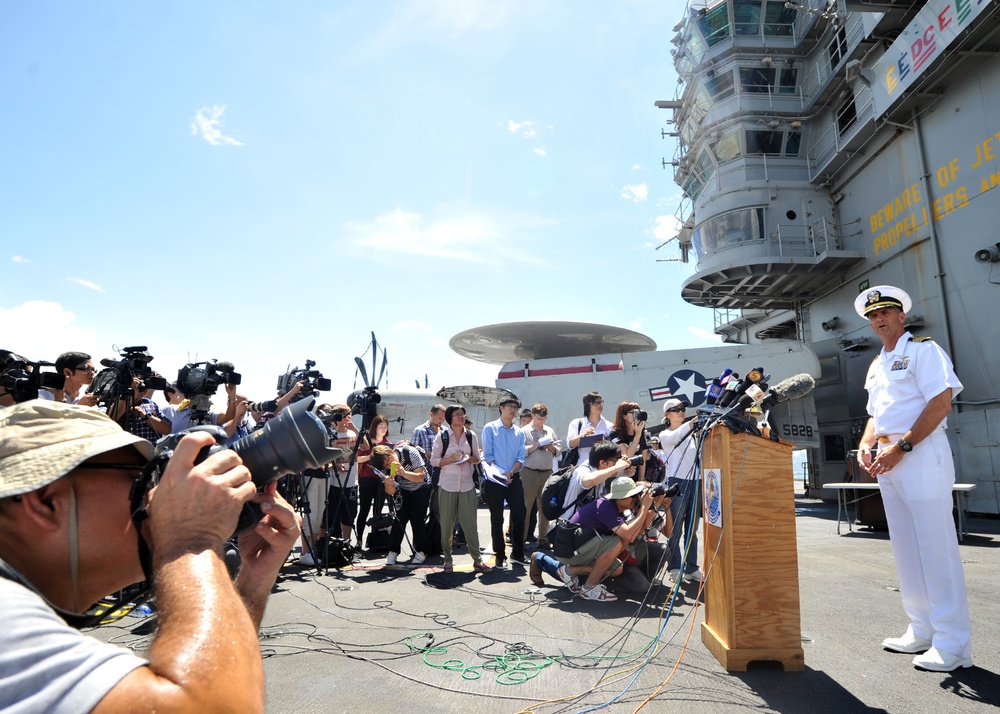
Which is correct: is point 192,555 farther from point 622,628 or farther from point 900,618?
point 900,618

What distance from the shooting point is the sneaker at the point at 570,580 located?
4.77m

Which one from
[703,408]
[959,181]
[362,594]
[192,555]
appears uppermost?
[959,181]

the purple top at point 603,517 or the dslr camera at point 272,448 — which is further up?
the dslr camera at point 272,448

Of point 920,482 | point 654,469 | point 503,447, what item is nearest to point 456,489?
point 503,447

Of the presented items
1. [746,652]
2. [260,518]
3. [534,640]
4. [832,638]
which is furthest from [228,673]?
[832,638]

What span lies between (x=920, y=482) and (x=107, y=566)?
12.1 ft

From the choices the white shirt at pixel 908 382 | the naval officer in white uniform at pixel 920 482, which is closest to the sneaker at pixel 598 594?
the naval officer in white uniform at pixel 920 482

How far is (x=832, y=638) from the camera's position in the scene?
348cm

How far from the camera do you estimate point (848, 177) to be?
16359mm

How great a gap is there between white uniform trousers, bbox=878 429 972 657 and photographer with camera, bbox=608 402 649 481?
264 centimetres

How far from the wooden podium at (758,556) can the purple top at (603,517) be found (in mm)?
1540

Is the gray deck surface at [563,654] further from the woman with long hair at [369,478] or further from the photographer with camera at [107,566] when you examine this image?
the photographer with camera at [107,566]

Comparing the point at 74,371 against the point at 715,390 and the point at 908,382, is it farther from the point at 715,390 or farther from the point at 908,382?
the point at 908,382

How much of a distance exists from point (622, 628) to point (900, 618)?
6.34 ft
